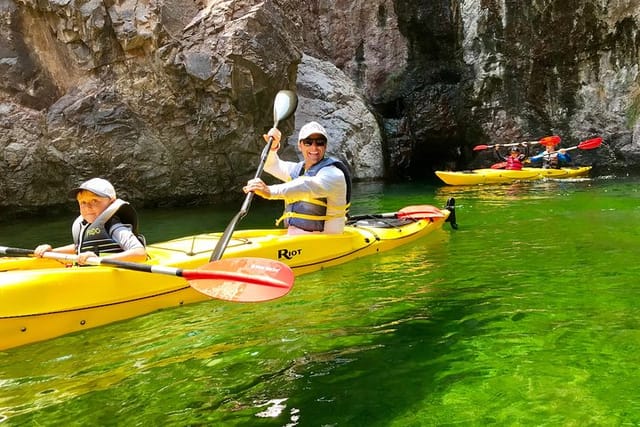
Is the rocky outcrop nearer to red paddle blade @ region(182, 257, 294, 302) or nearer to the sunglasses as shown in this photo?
the sunglasses

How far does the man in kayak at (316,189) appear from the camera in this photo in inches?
188

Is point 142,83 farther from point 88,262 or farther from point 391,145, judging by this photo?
point 391,145

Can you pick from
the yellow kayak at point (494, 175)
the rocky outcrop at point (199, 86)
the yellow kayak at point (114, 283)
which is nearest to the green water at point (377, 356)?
the yellow kayak at point (114, 283)

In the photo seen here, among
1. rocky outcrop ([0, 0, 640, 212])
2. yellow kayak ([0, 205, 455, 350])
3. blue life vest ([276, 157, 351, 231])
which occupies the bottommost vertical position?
yellow kayak ([0, 205, 455, 350])

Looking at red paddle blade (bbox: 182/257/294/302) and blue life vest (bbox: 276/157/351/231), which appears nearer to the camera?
red paddle blade (bbox: 182/257/294/302)

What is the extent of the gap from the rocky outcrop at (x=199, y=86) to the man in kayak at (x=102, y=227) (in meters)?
6.96

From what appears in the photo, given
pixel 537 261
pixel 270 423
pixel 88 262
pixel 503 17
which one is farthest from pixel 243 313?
pixel 503 17

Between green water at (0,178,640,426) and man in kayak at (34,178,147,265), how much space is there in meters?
0.51

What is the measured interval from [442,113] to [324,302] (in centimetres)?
1692

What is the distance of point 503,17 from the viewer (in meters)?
17.3

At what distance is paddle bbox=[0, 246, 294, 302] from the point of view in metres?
2.86

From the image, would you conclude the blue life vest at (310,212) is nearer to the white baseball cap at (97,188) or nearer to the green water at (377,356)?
the green water at (377,356)

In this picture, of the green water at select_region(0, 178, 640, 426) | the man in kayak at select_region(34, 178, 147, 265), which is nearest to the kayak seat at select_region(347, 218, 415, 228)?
the green water at select_region(0, 178, 640, 426)

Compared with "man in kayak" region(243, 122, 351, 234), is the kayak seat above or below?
below
